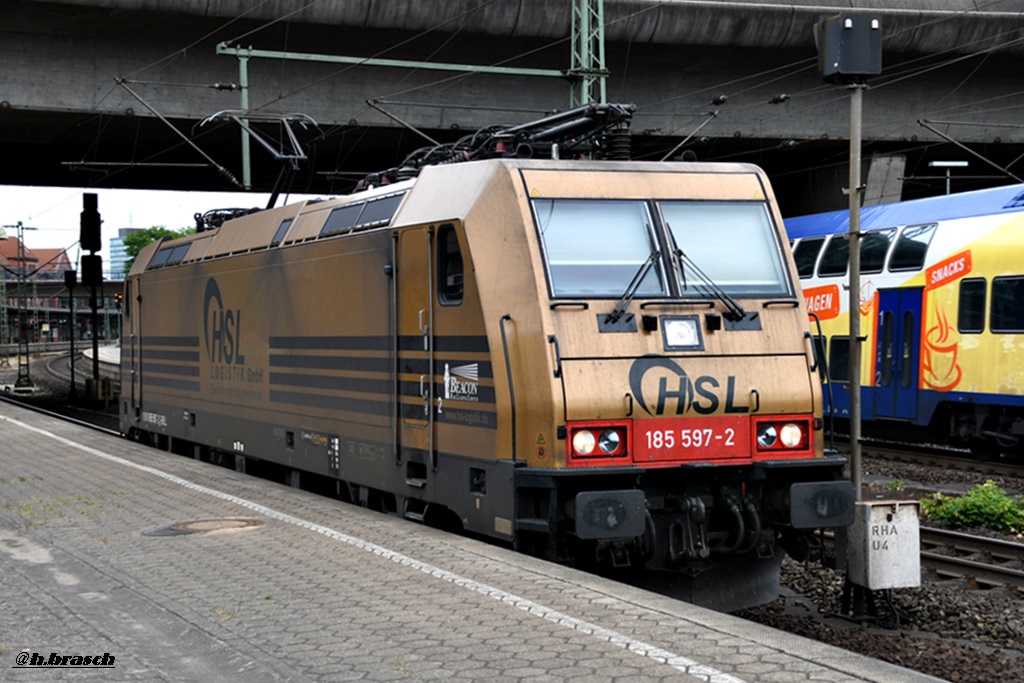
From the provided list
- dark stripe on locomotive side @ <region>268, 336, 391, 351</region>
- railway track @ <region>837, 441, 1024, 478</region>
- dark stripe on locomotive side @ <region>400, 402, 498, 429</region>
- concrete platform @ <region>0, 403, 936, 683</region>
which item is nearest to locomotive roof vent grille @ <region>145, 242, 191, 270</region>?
dark stripe on locomotive side @ <region>268, 336, 391, 351</region>

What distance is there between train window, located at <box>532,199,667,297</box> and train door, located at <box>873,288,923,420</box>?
35.7 feet

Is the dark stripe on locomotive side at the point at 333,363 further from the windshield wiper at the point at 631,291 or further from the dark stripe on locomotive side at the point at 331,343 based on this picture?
the windshield wiper at the point at 631,291

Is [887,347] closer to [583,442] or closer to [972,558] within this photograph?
[972,558]

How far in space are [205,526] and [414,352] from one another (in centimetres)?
217

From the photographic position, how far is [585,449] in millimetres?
8422

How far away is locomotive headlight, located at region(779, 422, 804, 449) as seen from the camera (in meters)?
8.89

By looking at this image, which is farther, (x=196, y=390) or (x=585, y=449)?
(x=196, y=390)

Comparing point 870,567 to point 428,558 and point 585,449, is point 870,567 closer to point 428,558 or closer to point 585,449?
point 585,449

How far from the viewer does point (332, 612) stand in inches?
280

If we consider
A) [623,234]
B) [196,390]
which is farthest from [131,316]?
[623,234]

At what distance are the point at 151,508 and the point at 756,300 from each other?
5.65 metres

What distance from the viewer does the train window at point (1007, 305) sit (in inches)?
669

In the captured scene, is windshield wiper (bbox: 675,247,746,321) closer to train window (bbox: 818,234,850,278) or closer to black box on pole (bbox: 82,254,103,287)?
train window (bbox: 818,234,850,278)

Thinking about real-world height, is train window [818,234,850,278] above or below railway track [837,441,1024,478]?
above
